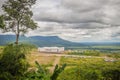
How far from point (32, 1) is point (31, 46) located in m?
11.7

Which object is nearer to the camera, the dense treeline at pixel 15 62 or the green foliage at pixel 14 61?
the dense treeline at pixel 15 62

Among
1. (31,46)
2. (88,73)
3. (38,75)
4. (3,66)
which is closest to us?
(38,75)

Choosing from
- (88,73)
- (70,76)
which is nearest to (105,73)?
(88,73)

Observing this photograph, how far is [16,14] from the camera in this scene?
125ft

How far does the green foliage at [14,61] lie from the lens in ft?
84.4

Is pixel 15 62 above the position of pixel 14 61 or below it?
below

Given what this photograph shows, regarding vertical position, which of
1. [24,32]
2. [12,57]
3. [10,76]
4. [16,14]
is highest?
[16,14]

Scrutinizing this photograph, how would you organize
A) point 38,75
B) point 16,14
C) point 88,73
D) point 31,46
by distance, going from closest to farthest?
point 38,75 < point 88,73 < point 31,46 < point 16,14

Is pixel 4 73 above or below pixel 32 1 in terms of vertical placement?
below

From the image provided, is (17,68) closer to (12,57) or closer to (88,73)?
(12,57)

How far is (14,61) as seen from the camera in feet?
86.7

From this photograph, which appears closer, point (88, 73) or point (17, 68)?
point (88, 73)

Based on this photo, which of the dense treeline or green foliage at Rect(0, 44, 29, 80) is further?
green foliage at Rect(0, 44, 29, 80)

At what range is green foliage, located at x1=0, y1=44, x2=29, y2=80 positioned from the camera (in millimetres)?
25734
